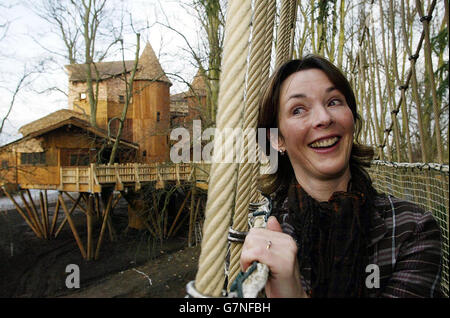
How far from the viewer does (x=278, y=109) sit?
808mm

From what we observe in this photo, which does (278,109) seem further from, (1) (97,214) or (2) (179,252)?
(1) (97,214)

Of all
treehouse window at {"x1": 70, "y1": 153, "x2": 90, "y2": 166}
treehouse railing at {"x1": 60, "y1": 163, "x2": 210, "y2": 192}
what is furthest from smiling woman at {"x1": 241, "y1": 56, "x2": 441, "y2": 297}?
treehouse window at {"x1": 70, "y1": 153, "x2": 90, "y2": 166}

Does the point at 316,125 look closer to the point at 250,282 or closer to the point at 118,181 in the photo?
the point at 250,282

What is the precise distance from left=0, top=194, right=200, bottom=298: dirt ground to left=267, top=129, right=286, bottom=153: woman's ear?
21.2 ft

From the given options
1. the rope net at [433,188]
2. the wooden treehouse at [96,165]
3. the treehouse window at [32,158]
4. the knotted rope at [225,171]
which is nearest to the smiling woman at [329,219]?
the knotted rope at [225,171]

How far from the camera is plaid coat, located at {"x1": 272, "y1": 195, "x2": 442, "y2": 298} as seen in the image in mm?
581

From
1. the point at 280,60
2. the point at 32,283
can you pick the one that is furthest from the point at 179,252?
the point at 280,60

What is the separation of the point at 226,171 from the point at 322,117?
417mm

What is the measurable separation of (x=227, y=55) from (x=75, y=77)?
15830 mm

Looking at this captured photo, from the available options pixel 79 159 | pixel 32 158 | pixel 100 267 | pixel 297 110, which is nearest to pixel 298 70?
pixel 297 110

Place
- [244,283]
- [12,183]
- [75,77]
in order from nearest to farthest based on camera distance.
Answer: [244,283] < [12,183] < [75,77]

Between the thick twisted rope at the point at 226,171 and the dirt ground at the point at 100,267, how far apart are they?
22.3ft

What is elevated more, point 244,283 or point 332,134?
point 332,134

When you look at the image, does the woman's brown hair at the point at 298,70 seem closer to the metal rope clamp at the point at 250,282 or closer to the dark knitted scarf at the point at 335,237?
the dark knitted scarf at the point at 335,237
